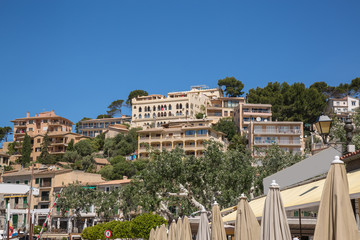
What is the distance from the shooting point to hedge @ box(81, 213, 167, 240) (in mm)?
30225

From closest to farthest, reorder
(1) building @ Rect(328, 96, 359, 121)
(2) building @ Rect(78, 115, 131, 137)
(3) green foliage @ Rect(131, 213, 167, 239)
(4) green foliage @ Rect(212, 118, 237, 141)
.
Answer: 1. (3) green foliage @ Rect(131, 213, 167, 239)
2. (4) green foliage @ Rect(212, 118, 237, 141)
3. (1) building @ Rect(328, 96, 359, 121)
4. (2) building @ Rect(78, 115, 131, 137)

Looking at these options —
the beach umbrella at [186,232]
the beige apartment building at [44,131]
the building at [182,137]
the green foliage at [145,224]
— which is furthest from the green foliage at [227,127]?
the beach umbrella at [186,232]

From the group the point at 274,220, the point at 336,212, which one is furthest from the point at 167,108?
the point at 336,212

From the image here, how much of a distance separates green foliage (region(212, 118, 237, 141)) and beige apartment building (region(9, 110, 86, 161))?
130 feet

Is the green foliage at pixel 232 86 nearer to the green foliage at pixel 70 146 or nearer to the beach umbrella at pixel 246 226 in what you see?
the green foliage at pixel 70 146

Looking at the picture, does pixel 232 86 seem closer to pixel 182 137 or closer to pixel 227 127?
pixel 227 127

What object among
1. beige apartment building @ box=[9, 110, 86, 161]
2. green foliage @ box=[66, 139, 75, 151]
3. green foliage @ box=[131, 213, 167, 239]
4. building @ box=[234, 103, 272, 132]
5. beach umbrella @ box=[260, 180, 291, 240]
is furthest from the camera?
beige apartment building @ box=[9, 110, 86, 161]

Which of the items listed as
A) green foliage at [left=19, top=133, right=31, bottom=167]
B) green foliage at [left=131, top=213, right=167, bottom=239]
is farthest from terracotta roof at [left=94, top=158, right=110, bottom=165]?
green foliage at [left=131, top=213, right=167, bottom=239]

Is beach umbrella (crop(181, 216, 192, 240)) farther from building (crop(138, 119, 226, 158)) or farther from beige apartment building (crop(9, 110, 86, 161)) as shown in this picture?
beige apartment building (crop(9, 110, 86, 161))

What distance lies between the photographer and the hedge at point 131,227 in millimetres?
30225

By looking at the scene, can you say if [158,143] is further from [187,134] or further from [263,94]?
[263,94]

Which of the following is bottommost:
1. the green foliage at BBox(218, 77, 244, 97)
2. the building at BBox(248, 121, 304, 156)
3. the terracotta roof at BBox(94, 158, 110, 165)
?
the terracotta roof at BBox(94, 158, 110, 165)

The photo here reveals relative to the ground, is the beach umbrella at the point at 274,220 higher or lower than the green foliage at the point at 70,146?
lower

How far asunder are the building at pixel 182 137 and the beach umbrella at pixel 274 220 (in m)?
81.9
